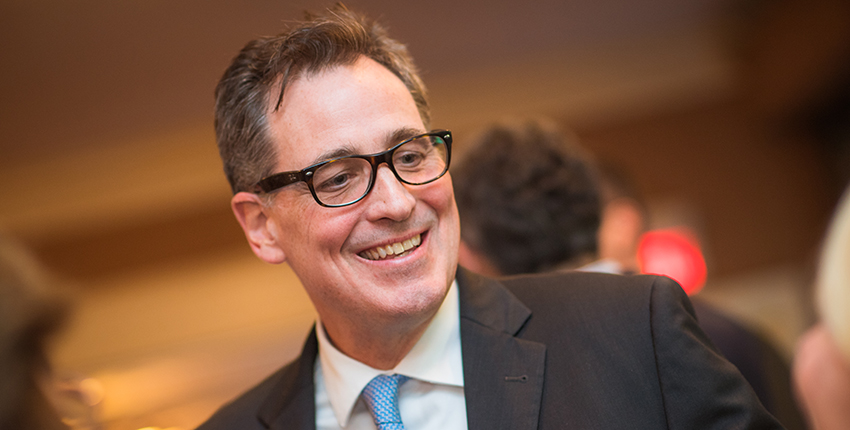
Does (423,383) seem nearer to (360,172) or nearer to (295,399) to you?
(295,399)

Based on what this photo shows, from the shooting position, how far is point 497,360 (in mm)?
1288

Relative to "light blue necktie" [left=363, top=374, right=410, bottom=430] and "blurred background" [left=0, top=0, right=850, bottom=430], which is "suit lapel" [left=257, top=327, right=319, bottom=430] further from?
"blurred background" [left=0, top=0, right=850, bottom=430]

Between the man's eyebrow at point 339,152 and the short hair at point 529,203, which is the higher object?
the man's eyebrow at point 339,152

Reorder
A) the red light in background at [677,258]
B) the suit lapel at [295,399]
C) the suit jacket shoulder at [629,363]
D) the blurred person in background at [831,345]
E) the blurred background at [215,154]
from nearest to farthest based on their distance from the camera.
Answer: the blurred person in background at [831,345], the suit jacket shoulder at [629,363], the suit lapel at [295,399], the blurred background at [215,154], the red light in background at [677,258]

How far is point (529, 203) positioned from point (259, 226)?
802mm

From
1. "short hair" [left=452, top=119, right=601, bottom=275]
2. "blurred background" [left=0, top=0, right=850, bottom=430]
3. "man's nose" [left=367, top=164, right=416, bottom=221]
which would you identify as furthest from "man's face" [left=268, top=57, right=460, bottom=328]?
"blurred background" [left=0, top=0, right=850, bottom=430]

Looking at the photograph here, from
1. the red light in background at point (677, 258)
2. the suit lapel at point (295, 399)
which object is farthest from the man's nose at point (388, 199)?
the red light in background at point (677, 258)

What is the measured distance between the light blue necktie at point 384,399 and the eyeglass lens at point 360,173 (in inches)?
14.3

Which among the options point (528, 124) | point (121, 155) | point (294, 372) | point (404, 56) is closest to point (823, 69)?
point (528, 124)

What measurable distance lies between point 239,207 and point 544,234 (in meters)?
0.86

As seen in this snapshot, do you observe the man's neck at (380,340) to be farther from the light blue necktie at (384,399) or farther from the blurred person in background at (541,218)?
the blurred person in background at (541,218)

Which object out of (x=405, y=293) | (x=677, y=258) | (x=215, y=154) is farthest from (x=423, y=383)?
(x=215, y=154)

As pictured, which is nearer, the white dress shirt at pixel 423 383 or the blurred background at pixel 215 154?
the white dress shirt at pixel 423 383

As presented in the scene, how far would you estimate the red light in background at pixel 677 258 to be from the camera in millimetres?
5273
